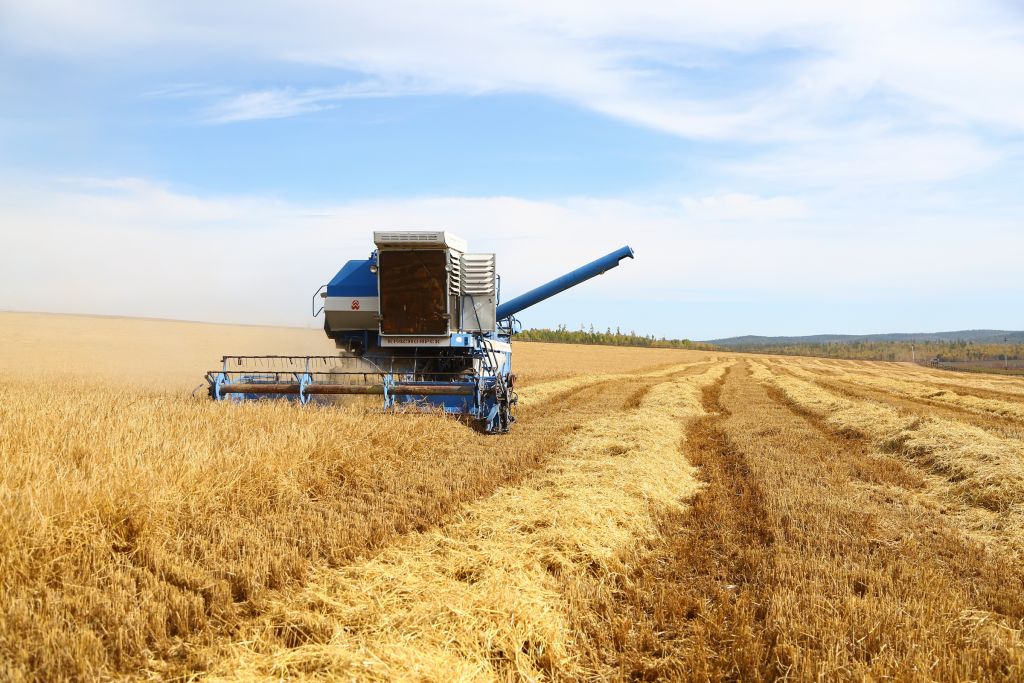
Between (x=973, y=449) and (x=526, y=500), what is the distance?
239 inches

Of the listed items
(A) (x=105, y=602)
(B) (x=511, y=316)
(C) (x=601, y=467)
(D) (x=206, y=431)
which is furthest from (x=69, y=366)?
(A) (x=105, y=602)

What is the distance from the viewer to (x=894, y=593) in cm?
445

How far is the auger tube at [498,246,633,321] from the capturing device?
1677 cm

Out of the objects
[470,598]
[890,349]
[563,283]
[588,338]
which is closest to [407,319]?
[563,283]

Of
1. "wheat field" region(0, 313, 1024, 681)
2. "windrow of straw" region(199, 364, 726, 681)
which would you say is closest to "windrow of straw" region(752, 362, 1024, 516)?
"wheat field" region(0, 313, 1024, 681)

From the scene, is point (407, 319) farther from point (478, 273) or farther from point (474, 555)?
point (474, 555)

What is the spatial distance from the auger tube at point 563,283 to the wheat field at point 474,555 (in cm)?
720

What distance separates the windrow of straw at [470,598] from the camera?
3504 mm

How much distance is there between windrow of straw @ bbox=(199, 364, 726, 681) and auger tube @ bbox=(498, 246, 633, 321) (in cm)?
966

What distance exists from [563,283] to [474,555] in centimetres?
1240

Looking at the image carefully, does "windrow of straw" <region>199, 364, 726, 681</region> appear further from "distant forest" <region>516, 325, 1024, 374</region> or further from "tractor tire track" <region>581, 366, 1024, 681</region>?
"distant forest" <region>516, 325, 1024, 374</region>

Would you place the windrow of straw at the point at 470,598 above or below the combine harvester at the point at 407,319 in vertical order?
below

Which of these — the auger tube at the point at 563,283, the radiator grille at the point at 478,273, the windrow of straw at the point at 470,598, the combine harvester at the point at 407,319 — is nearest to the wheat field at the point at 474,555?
the windrow of straw at the point at 470,598

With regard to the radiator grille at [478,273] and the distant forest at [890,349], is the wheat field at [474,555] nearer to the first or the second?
the radiator grille at [478,273]
